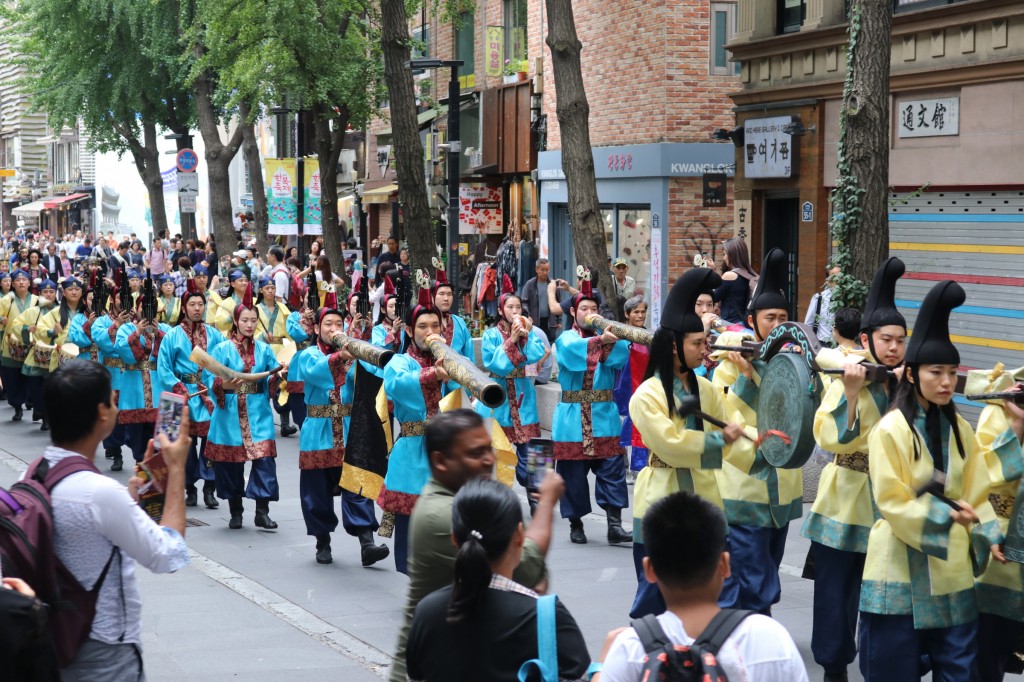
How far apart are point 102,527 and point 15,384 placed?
14.9 meters

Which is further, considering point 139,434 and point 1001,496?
point 139,434

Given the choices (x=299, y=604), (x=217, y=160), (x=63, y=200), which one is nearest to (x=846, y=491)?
(x=299, y=604)

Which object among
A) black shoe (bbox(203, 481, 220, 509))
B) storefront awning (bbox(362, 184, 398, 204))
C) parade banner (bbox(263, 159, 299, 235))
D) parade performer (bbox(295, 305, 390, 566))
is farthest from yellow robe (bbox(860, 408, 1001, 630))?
storefront awning (bbox(362, 184, 398, 204))

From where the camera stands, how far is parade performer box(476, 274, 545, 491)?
1090 centimetres

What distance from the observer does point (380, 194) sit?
35781 millimetres

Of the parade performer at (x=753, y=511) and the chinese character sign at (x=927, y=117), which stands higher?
the chinese character sign at (x=927, y=117)

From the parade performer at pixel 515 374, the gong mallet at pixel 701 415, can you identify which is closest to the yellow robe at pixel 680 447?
the gong mallet at pixel 701 415

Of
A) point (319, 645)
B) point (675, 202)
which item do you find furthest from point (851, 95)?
point (675, 202)

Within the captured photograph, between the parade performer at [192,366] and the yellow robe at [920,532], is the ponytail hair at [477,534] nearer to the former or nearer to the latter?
the yellow robe at [920,532]

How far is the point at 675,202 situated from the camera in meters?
22.0

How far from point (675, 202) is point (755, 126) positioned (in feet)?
10.9

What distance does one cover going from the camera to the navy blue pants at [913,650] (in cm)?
579

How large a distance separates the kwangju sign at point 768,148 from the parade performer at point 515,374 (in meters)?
7.04

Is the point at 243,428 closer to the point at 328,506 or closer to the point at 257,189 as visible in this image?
the point at 328,506
